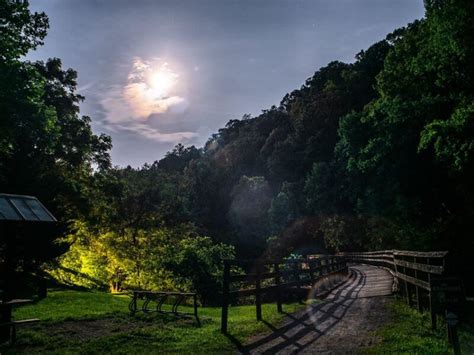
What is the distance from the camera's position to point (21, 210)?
344 inches

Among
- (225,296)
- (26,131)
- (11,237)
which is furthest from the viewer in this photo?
(26,131)

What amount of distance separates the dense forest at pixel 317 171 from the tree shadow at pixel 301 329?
10.9 feet

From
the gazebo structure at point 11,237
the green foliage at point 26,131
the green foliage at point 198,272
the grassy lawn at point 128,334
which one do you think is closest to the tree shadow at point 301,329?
the grassy lawn at point 128,334

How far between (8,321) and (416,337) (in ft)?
28.5

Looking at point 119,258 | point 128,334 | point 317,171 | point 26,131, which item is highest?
point 317,171

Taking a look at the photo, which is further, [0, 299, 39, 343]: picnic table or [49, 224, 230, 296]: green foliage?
[49, 224, 230, 296]: green foliage

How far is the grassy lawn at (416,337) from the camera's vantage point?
623 cm

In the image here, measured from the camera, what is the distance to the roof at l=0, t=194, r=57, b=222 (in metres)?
8.30

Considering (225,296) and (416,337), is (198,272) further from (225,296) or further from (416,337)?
(416,337)

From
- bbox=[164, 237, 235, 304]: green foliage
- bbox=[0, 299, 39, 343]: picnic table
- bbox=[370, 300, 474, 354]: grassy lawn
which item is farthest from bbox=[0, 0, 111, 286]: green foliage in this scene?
bbox=[370, 300, 474, 354]: grassy lawn

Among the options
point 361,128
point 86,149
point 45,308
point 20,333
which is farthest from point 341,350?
point 86,149

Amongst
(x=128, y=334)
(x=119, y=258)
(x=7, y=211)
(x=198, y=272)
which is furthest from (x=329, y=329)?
(x=119, y=258)

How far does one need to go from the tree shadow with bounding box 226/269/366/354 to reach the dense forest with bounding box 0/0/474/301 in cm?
332

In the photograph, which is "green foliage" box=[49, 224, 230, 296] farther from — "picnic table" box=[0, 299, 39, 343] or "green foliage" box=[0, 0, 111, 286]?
"picnic table" box=[0, 299, 39, 343]
